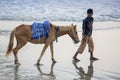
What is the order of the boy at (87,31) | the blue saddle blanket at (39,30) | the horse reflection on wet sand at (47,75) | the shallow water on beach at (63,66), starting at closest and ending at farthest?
the horse reflection on wet sand at (47,75) → the shallow water on beach at (63,66) → the blue saddle blanket at (39,30) → the boy at (87,31)

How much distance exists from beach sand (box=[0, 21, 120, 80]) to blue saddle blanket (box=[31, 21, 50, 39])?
0.92 meters

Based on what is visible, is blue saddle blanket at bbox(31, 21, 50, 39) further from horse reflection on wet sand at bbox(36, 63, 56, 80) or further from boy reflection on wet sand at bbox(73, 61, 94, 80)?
boy reflection on wet sand at bbox(73, 61, 94, 80)

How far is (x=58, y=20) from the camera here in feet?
88.3

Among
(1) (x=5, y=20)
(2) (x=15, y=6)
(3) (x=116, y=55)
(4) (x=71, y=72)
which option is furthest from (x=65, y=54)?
(2) (x=15, y=6)

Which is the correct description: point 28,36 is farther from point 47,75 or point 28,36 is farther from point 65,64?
point 47,75

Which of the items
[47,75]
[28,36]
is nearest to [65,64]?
[28,36]

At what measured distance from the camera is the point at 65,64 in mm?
13648

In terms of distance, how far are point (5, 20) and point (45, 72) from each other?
45.4 feet

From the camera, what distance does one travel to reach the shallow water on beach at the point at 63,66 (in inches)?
470

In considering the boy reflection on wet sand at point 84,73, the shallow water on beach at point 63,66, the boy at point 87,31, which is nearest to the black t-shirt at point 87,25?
the boy at point 87,31

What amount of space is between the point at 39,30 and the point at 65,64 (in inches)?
54.7

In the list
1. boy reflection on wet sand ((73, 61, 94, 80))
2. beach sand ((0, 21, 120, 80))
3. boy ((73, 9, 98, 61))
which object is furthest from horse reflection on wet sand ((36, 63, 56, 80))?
boy ((73, 9, 98, 61))

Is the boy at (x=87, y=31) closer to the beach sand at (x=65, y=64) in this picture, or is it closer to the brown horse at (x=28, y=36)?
the beach sand at (x=65, y=64)

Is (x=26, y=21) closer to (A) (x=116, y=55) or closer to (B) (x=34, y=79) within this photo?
(A) (x=116, y=55)
